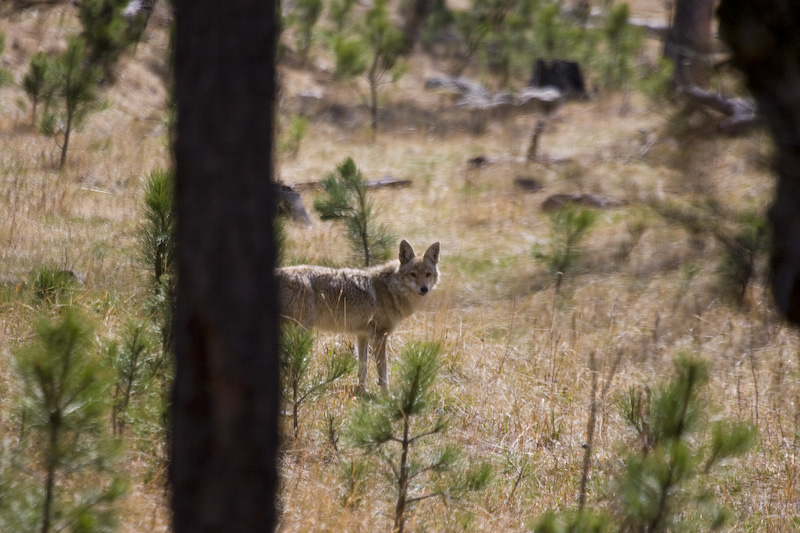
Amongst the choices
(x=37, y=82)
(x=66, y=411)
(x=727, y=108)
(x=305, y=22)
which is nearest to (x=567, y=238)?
(x=727, y=108)

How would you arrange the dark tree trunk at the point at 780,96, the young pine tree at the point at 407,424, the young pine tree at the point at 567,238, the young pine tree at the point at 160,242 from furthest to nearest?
the young pine tree at the point at 567,238, the young pine tree at the point at 160,242, the young pine tree at the point at 407,424, the dark tree trunk at the point at 780,96

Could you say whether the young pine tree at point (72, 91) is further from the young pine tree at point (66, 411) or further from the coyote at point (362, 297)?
the young pine tree at point (66, 411)

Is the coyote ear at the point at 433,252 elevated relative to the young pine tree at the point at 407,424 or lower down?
elevated

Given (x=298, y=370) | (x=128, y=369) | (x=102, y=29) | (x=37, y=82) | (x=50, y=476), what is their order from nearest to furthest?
(x=50, y=476) < (x=128, y=369) < (x=298, y=370) < (x=37, y=82) < (x=102, y=29)

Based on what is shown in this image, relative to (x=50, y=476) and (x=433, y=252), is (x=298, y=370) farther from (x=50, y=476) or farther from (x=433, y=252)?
(x=433, y=252)

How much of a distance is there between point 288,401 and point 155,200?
1.69 m

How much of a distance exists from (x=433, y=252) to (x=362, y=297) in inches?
40.3

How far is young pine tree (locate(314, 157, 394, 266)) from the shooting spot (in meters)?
8.02

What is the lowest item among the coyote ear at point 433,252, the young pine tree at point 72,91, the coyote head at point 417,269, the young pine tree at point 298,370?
the young pine tree at point 298,370

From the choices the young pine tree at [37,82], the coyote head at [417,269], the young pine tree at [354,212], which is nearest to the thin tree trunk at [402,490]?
the coyote head at [417,269]

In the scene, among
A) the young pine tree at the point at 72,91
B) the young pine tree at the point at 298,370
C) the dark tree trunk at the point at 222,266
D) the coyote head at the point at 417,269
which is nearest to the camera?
the dark tree trunk at the point at 222,266

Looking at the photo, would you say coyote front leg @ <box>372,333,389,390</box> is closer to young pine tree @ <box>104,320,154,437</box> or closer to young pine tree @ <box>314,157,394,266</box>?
young pine tree @ <box>314,157,394,266</box>

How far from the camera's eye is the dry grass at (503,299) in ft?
14.5

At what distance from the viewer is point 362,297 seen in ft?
22.4
